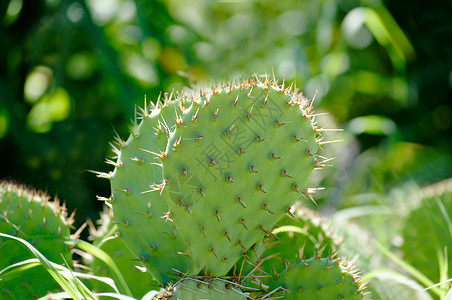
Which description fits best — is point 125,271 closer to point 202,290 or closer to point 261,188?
point 202,290

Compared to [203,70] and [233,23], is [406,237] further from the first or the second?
[233,23]

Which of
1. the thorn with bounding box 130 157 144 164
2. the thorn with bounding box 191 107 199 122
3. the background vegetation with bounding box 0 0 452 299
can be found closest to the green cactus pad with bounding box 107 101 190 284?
the thorn with bounding box 130 157 144 164

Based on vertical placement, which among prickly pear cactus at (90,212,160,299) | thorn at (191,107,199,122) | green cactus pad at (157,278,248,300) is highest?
thorn at (191,107,199,122)

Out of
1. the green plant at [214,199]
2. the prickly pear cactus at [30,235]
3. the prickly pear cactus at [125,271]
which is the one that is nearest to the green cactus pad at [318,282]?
the green plant at [214,199]

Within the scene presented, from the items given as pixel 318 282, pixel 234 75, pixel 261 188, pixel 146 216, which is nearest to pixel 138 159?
pixel 146 216

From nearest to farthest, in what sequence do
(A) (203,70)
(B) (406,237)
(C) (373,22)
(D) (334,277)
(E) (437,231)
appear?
(D) (334,277)
(E) (437,231)
(B) (406,237)
(C) (373,22)
(A) (203,70)

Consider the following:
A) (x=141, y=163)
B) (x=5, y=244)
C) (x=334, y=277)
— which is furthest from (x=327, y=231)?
(x=5, y=244)

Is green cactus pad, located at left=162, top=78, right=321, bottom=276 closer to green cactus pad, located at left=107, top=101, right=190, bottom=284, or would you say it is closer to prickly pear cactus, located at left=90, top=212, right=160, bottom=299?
Answer: green cactus pad, located at left=107, top=101, right=190, bottom=284

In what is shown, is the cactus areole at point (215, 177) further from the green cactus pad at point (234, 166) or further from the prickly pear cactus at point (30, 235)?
the prickly pear cactus at point (30, 235)
